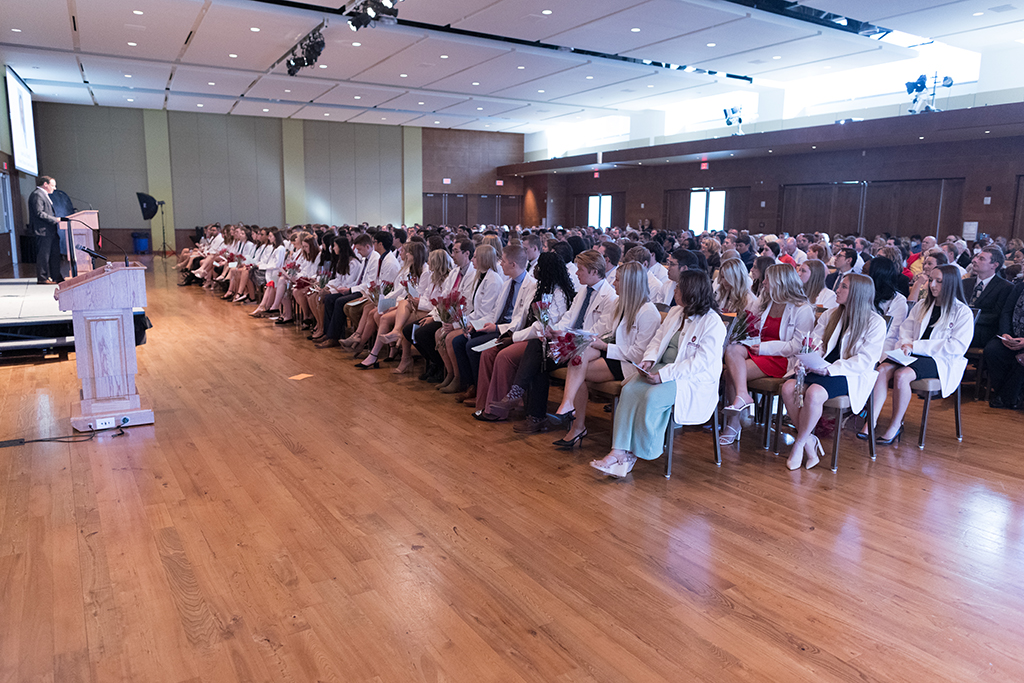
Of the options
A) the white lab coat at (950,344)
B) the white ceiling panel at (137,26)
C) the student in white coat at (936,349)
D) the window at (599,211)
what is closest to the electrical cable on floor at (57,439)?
the student in white coat at (936,349)

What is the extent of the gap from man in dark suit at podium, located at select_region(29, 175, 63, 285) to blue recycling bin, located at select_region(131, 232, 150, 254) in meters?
11.1

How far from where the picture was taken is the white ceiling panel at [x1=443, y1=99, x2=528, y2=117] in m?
18.8

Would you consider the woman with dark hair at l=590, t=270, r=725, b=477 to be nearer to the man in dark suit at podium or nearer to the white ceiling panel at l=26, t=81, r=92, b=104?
the man in dark suit at podium

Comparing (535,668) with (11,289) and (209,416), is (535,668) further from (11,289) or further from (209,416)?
(11,289)

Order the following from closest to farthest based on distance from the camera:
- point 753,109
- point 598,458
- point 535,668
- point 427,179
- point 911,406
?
point 535,668
point 598,458
point 911,406
point 753,109
point 427,179

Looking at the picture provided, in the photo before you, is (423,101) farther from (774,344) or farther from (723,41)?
(774,344)

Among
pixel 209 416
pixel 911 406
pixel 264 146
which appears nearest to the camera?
pixel 209 416

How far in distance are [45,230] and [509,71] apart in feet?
30.5

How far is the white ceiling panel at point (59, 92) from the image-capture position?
16953 millimetres

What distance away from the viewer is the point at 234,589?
2840 mm

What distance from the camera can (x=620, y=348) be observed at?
449 cm

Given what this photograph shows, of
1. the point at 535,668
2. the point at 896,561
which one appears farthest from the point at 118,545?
the point at 896,561

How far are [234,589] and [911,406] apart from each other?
5421 millimetres

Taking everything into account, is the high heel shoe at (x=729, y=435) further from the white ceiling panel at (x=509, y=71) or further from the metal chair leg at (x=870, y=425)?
the white ceiling panel at (x=509, y=71)
